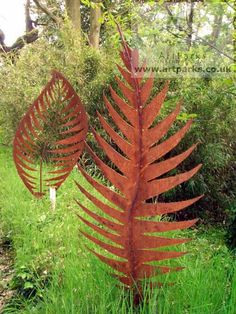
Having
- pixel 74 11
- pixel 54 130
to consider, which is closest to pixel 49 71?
pixel 54 130

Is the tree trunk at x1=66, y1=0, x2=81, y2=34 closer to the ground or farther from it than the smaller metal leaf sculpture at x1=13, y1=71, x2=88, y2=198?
farther from it

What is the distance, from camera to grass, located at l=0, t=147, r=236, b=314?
1812 millimetres

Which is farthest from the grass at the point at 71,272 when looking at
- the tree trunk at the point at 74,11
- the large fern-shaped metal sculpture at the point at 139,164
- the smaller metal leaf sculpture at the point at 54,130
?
the tree trunk at the point at 74,11

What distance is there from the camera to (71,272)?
7.06ft

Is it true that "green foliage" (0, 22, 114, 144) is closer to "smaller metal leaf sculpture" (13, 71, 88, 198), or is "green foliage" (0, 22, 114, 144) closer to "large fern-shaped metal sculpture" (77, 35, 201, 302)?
"smaller metal leaf sculpture" (13, 71, 88, 198)

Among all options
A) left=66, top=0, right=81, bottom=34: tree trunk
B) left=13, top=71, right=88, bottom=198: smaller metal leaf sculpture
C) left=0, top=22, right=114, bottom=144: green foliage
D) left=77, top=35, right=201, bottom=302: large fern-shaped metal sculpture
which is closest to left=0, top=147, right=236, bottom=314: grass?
left=77, top=35, right=201, bottom=302: large fern-shaped metal sculpture

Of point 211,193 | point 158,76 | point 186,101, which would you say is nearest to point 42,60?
point 158,76

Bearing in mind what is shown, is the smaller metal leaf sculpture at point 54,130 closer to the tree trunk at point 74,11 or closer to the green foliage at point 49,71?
the green foliage at point 49,71

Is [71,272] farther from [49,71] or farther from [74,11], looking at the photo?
[74,11]

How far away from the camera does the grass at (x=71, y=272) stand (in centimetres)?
181

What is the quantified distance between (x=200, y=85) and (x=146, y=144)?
4961 millimetres

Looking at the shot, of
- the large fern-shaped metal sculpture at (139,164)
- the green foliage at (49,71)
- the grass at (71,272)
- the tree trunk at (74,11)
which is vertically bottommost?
the grass at (71,272)

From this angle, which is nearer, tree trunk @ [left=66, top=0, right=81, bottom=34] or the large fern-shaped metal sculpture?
the large fern-shaped metal sculpture

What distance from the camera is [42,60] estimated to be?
26.1 feet
